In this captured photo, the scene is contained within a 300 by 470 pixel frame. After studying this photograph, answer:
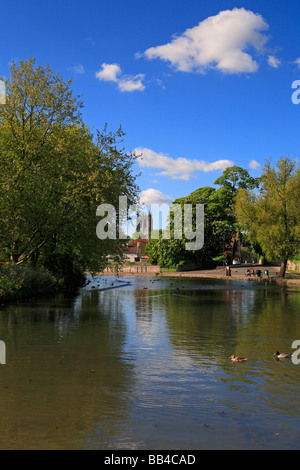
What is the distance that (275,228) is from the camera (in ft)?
180

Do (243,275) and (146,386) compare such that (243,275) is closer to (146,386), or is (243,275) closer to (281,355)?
(281,355)

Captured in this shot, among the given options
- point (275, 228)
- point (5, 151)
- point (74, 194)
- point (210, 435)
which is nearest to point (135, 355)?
point (210, 435)

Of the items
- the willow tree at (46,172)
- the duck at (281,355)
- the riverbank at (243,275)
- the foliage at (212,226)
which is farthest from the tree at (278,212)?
the duck at (281,355)

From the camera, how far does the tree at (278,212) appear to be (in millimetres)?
55594

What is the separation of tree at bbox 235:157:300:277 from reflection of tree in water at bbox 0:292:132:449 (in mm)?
40956

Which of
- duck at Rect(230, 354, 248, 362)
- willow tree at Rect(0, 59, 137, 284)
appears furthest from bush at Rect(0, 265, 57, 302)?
duck at Rect(230, 354, 248, 362)

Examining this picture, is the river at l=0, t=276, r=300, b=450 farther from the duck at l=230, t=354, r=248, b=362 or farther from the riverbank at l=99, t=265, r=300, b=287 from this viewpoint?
the riverbank at l=99, t=265, r=300, b=287

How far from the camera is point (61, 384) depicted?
380 inches

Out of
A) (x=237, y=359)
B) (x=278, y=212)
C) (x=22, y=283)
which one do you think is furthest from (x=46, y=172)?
(x=278, y=212)

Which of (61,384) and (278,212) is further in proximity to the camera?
(278,212)

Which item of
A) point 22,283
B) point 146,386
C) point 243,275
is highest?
point 22,283

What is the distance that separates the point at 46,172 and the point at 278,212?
36.1 metres

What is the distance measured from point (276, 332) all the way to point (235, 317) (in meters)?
4.59
